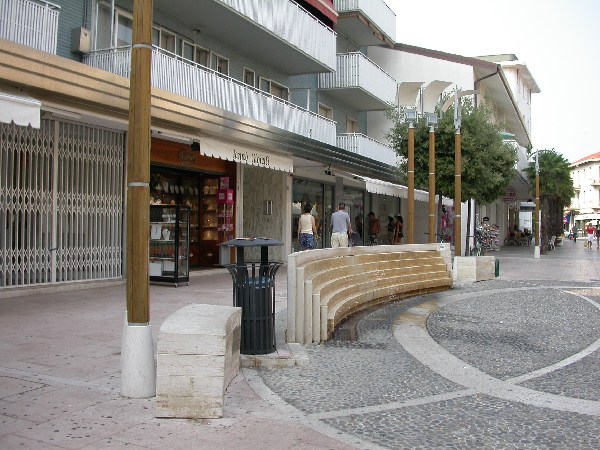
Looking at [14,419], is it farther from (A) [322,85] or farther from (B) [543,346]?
(A) [322,85]

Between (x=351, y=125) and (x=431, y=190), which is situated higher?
(x=351, y=125)

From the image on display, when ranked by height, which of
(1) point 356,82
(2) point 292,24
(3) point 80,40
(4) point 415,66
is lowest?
(3) point 80,40

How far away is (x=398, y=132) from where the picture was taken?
22844 millimetres

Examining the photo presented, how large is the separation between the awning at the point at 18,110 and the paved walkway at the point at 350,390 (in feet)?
8.56

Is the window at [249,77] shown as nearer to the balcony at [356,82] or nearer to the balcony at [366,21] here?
the balcony at [356,82]

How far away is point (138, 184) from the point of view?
4.84m

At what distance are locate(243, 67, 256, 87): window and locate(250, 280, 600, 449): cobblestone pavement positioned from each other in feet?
36.3

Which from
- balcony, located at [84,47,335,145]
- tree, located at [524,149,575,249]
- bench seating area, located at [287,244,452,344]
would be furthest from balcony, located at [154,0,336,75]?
tree, located at [524,149,575,249]

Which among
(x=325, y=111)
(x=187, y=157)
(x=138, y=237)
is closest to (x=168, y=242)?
(x=187, y=157)

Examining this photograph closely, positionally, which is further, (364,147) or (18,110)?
(364,147)

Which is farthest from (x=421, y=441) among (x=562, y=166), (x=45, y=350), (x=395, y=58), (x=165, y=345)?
(x=562, y=166)

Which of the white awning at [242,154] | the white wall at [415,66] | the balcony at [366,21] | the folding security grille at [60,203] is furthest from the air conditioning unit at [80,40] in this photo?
A: the white wall at [415,66]

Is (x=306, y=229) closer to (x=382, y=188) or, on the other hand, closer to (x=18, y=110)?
(x=382, y=188)

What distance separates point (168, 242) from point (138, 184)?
7.59 m
